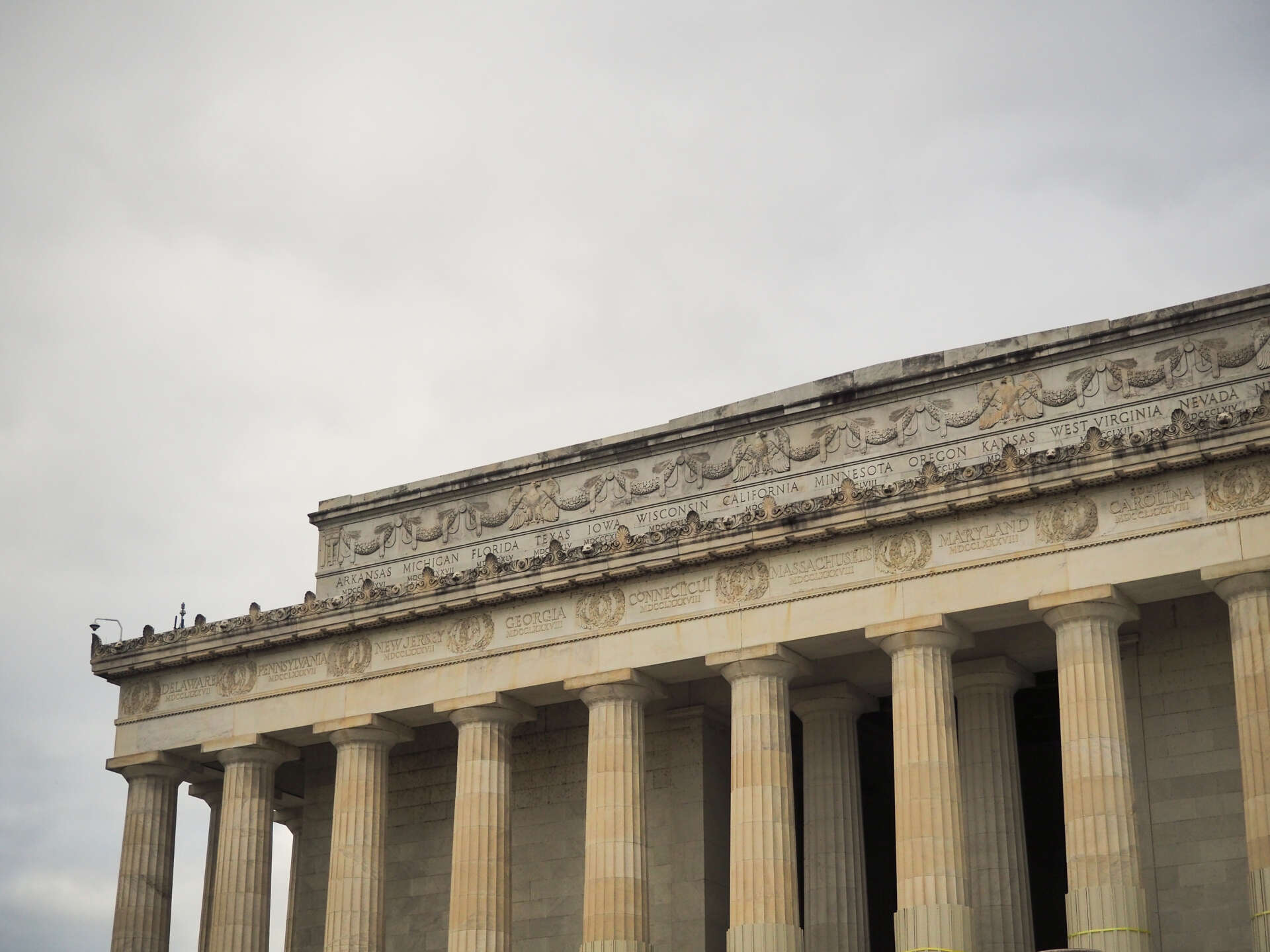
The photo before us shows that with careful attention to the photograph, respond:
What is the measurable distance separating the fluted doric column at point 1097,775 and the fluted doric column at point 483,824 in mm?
12703

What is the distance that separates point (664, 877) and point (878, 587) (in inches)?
367

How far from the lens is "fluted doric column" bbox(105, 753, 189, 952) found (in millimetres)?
46375

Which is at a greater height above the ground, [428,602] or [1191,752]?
[428,602]

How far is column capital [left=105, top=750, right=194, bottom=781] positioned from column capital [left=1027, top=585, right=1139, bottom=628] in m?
21.7

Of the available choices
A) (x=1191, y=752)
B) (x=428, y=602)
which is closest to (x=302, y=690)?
(x=428, y=602)

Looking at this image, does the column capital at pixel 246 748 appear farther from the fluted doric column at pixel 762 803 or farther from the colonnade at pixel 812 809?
the fluted doric column at pixel 762 803

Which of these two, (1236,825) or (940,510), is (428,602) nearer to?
(940,510)

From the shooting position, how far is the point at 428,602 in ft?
146

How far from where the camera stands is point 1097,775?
121 ft

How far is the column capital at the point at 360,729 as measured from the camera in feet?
147

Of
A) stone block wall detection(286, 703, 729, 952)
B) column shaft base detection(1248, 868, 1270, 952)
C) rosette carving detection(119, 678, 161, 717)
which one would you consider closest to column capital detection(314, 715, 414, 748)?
stone block wall detection(286, 703, 729, 952)

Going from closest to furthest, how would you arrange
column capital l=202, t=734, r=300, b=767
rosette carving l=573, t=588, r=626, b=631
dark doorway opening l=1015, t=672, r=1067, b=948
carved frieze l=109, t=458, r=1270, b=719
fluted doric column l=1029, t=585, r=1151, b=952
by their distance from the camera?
fluted doric column l=1029, t=585, r=1151, b=952, carved frieze l=109, t=458, r=1270, b=719, rosette carving l=573, t=588, r=626, b=631, column capital l=202, t=734, r=300, b=767, dark doorway opening l=1015, t=672, r=1067, b=948

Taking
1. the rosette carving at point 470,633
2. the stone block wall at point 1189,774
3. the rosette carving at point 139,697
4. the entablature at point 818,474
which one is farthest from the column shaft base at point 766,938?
the rosette carving at point 139,697

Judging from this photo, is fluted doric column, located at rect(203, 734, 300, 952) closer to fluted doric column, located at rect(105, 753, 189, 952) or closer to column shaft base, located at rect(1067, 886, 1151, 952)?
fluted doric column, located at rect(105, 753, 189, 952)
